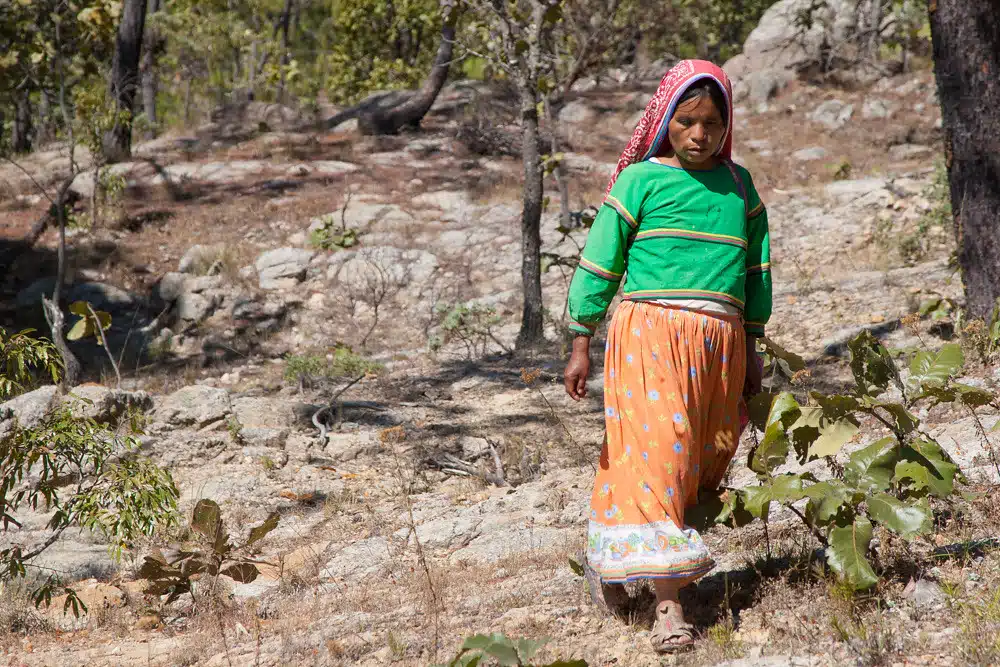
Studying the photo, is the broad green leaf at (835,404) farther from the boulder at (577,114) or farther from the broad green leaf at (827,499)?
the boulder at (577,114)

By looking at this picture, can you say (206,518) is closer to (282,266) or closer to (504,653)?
(504,653)

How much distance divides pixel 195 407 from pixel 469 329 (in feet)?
9.31

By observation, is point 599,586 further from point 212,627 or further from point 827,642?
point 212,627

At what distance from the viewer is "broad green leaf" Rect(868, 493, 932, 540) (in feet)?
7.63

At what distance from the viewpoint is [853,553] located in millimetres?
2389

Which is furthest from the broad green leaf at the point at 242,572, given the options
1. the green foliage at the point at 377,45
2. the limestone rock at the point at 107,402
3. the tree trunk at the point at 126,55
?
the green foliage at the point at 377,45

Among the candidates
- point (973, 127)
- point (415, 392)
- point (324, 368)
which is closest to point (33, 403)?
point (324, 368)

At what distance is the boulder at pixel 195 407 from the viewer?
6.04m

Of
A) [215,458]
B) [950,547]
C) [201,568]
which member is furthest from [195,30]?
[950,547]

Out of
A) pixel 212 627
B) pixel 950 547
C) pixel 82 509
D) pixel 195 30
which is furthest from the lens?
Result: pixel 195 30

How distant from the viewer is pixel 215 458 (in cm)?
561

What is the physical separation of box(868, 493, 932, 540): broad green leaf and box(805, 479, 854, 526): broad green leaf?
7cm

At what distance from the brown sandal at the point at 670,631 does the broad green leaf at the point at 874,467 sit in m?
0.58

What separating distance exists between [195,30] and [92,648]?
72.6 ft
